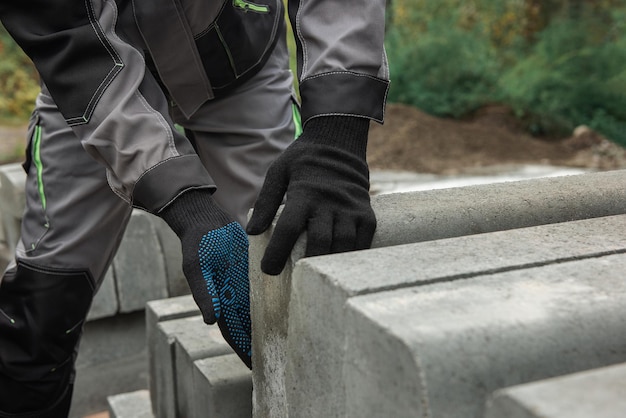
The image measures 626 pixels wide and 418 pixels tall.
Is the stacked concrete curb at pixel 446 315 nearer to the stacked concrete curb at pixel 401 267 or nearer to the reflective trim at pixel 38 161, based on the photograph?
the stacked concrete curb at pixel 401 267

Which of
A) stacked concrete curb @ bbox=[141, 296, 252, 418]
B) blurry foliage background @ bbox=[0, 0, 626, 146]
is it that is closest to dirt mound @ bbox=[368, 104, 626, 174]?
blurry foliage background @ bbox=[0, 0, 626, 146]

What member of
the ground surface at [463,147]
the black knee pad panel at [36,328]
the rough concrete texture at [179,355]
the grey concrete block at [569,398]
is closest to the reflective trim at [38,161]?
the black knee pad panel at [36,328]

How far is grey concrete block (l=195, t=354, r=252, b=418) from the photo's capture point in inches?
80.2

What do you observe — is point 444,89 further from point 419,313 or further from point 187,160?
point 419,313

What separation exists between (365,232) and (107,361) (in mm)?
2205

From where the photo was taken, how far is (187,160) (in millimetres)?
1821

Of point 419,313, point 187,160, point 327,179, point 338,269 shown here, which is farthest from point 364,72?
point 419,313

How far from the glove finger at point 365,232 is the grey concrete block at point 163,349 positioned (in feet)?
3.36

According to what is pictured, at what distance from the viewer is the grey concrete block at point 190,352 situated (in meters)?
2.26

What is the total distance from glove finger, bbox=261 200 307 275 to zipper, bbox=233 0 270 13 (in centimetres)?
85

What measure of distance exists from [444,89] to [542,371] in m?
7.49

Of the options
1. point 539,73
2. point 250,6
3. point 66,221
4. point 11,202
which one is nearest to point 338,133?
point 250,6

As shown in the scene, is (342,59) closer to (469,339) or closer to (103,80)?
(103,80)

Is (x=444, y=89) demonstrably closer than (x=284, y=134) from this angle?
No
